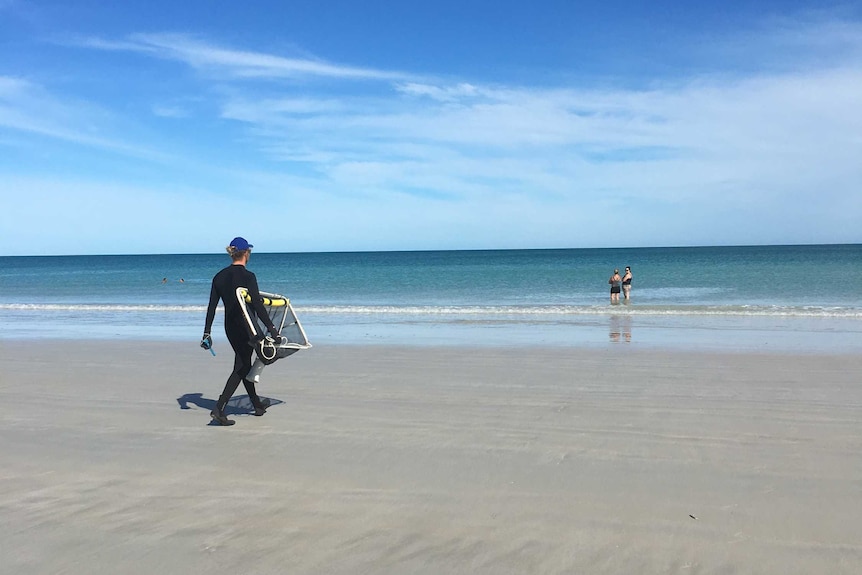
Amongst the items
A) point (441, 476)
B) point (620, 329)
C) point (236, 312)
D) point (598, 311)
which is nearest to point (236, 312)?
Result: point (236, 312)

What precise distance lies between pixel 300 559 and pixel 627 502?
2.03m

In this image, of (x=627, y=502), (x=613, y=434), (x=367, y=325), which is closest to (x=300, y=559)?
(x=627, y=502)

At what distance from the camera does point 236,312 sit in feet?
21.0

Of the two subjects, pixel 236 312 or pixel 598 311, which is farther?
pixel 598 311

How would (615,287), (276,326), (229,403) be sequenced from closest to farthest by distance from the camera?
(276,326) → (229,403) → (615,287)

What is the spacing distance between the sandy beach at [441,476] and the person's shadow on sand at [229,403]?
6cm

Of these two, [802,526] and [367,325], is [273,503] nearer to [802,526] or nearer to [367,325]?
[802,526]

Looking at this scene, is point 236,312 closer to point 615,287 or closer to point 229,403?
point 229,403

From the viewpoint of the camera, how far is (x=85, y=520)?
13.9 feet

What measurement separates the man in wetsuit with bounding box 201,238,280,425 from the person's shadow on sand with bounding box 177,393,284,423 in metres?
0.51

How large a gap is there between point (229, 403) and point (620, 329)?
32.9ft

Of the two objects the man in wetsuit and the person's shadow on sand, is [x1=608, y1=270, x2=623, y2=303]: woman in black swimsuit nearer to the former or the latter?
the person's shadow on sand

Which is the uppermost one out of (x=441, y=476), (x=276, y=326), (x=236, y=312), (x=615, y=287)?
(x=236, y=312)

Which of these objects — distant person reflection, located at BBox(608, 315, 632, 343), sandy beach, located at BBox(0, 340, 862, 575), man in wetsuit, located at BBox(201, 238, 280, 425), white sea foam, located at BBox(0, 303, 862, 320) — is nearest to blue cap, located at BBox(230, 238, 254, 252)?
man in wetsuit, located at BBox(201, 238, 280, 425)
